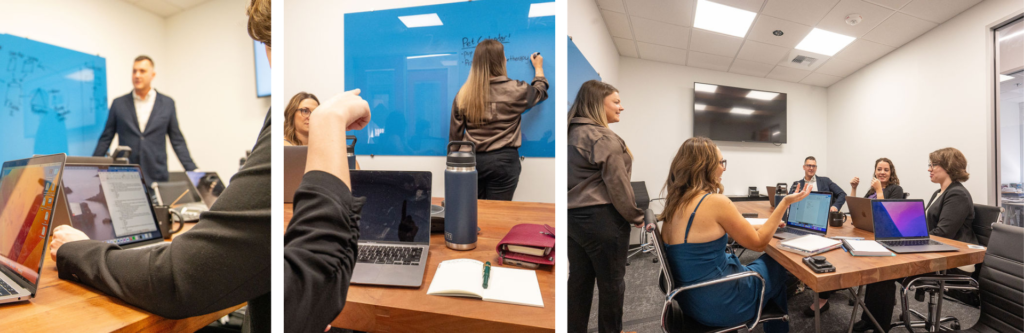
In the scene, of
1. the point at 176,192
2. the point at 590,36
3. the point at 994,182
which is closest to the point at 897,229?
the point at 994,182

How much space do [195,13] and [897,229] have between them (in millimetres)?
1665

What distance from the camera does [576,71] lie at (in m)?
0.65

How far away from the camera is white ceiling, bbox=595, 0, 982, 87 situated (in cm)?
69

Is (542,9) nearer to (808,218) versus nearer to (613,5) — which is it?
(613,5)

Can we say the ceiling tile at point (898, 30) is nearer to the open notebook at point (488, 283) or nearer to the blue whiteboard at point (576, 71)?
the blue whiteboard at point (576, 71)

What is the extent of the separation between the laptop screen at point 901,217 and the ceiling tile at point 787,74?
1.21 feet

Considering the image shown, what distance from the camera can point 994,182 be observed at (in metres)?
0.77

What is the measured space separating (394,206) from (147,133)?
1.08 metres

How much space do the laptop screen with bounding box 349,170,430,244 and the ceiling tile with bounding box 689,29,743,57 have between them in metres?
0.66

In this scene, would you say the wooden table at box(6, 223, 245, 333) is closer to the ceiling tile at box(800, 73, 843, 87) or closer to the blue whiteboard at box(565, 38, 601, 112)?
the blue whiteboard at box(565, 38, 601, 112)

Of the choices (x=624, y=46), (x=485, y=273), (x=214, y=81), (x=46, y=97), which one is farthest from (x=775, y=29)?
(x=46, y=97)

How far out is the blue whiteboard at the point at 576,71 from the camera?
0.62 metres

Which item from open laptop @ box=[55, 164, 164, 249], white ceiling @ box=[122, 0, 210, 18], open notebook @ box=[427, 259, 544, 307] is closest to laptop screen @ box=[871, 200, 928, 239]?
open notebook @ box=[427, 259, 544, 307]

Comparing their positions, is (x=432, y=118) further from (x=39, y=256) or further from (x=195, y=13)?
(x=39, y=256)
